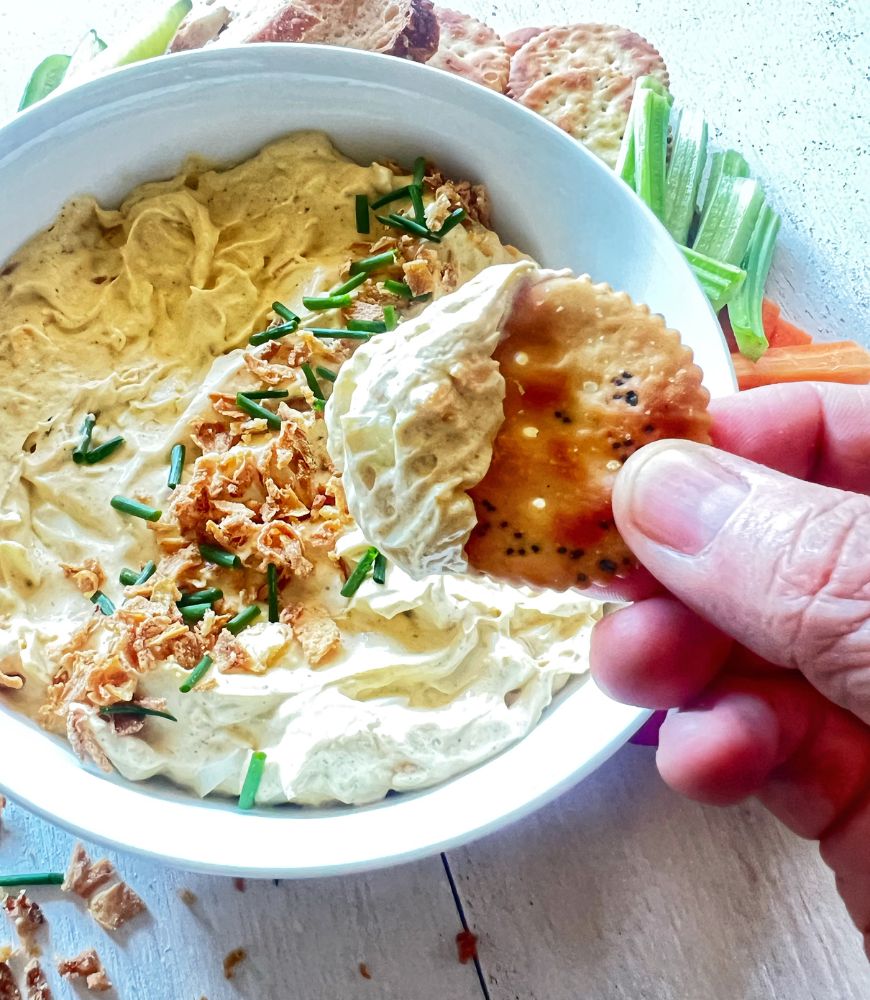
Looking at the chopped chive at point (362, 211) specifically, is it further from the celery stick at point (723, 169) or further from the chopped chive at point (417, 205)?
the celery stick at point (723, 169)

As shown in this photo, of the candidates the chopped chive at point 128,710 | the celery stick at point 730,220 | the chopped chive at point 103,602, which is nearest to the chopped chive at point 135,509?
the chopped chive at point 103,602

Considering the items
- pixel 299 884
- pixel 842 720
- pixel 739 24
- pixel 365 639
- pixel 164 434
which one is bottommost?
pixel 299 884

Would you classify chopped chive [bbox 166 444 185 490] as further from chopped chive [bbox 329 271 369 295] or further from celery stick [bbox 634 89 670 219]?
celery stick [bbox 634 89 670 219]

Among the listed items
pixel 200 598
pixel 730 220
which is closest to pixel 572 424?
pixel 200 598

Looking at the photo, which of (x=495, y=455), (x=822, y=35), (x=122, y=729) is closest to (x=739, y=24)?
(x=822, y=35)

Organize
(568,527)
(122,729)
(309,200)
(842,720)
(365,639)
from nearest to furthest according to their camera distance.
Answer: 1. (568,527)
2. (842,720)
3. (122,729)
4. (365,639)
5. (309,200)

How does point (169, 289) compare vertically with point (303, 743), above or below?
above

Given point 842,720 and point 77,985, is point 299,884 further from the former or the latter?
point 842,720

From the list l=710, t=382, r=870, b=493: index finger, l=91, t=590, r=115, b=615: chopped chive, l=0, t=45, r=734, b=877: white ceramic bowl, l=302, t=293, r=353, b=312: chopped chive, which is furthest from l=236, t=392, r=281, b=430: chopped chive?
l=710, t=382, r=870, b=493: index finger
